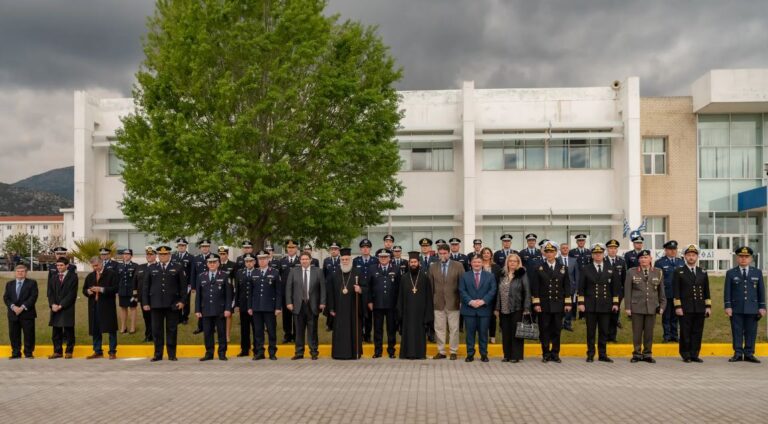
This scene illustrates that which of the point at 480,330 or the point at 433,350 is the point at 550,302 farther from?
the point at 433,350

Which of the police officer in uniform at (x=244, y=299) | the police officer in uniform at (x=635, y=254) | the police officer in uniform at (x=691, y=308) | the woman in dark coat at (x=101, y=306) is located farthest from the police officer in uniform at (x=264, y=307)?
the police officer in uniform at (x=691, y=308)

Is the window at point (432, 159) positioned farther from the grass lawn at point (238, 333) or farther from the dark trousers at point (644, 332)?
the dark trousers at point (644, 332)

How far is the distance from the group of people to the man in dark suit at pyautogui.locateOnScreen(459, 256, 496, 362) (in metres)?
0.02

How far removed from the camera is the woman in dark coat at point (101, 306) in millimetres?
14000

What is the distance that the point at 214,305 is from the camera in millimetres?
13625

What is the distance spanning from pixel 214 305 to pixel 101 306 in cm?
240

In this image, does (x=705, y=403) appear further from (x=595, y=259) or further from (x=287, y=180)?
(x=287, y=180)

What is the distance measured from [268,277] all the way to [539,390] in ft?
20.0

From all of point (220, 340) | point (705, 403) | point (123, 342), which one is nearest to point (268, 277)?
point (220, 340)

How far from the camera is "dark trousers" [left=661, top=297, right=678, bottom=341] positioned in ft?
48.4

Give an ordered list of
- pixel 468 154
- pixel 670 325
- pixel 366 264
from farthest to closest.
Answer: pixel 468 154
pixel 366 264
pixel 670 325

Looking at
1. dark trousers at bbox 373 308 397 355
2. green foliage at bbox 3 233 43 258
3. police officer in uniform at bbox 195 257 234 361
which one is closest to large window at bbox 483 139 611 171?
dark trousers at bbox 373 308 397 355

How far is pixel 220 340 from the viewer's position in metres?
13.5

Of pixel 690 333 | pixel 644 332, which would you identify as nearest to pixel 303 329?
pixel 644 332
